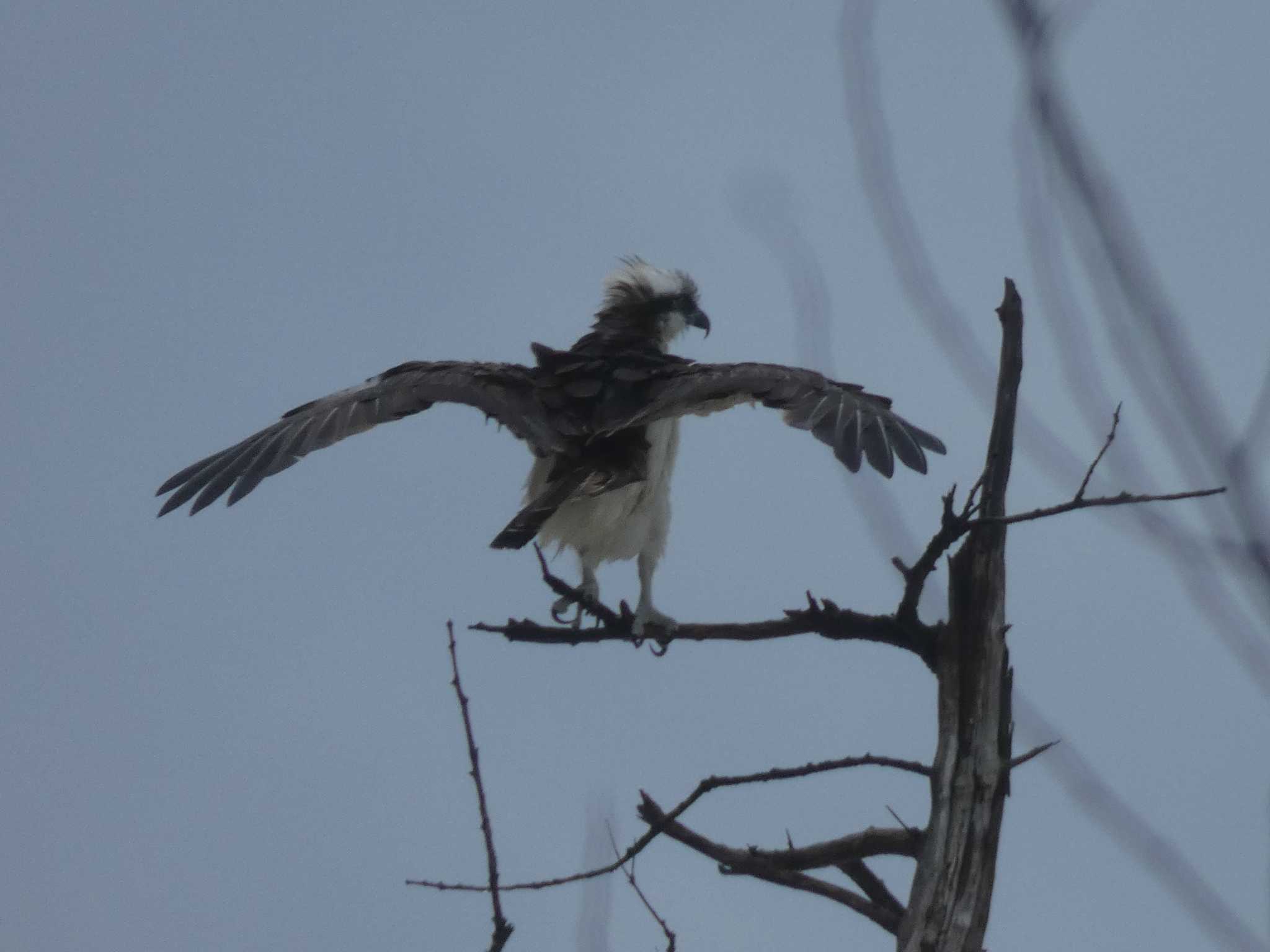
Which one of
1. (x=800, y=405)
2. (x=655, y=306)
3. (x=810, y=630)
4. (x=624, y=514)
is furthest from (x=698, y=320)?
(x=810, y=630)

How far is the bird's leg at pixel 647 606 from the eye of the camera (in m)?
5.69

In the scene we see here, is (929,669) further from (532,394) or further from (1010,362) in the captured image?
(532,394)

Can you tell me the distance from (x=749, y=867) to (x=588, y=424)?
1938mm

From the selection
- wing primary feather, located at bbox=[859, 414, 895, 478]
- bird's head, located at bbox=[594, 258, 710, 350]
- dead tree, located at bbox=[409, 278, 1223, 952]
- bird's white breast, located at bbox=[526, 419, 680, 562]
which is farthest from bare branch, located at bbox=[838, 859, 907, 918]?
bird's head, located at bbox=[594, 258, 710, 350]

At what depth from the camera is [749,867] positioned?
4.21 m

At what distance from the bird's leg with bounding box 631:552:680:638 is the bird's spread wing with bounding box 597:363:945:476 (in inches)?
28.0

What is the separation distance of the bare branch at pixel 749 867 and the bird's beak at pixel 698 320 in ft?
12.1

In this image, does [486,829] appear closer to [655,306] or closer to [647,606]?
[647,606]

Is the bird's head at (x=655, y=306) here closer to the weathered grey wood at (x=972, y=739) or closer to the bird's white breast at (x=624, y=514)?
the bird's white breast at (x=624, y=514)

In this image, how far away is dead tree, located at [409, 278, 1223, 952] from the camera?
3566 millimetres

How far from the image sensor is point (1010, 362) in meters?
4.13

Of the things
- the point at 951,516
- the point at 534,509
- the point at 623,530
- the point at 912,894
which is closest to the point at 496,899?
the point at 912,894

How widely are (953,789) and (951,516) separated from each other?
61 cm

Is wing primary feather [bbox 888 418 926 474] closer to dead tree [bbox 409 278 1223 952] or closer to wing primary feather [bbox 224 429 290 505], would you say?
dead tree [bbox 409 278 1223 952]
